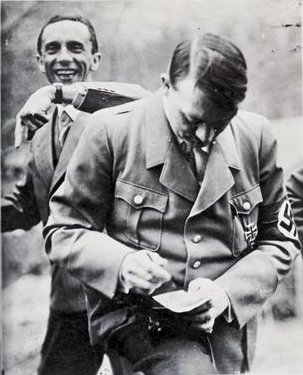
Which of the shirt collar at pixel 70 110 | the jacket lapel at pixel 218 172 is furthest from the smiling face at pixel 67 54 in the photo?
the jacket lapel at pixel 218 172

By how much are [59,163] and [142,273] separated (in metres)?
0.56

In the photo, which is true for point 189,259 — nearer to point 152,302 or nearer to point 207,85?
point 152,302

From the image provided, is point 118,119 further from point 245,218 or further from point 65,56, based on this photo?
point 245,218

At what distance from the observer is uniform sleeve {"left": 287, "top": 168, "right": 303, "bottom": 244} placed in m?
2.90

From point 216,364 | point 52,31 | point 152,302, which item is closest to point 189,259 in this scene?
point 152,302

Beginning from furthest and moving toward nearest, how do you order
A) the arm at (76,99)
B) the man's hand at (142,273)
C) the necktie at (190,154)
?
the arm at (76,99), the necktie at (190,154), the man's hand at (142,273)

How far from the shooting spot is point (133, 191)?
2699 mm

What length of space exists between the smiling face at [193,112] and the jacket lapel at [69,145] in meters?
0.36

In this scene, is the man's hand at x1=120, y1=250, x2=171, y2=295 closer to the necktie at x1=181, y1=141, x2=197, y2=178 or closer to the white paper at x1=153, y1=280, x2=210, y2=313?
the white paper at x1=153, y1=280, x2=210, y2=313

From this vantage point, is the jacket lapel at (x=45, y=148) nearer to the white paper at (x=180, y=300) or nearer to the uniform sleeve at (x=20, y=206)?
the uniform sleeve at (x=20, y=206)

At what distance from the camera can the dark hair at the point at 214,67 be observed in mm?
2645

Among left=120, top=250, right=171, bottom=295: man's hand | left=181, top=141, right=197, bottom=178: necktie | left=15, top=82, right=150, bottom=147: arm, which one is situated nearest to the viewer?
left=120, top=250, right=171, bottom=295: man's hand

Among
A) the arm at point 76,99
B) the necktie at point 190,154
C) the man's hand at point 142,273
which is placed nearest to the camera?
the man's hand at point 142,273

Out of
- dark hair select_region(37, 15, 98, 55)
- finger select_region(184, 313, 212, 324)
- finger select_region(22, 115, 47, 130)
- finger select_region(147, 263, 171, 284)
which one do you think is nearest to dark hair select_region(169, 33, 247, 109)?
dark hair select_region(37, 15, 98, 55)
